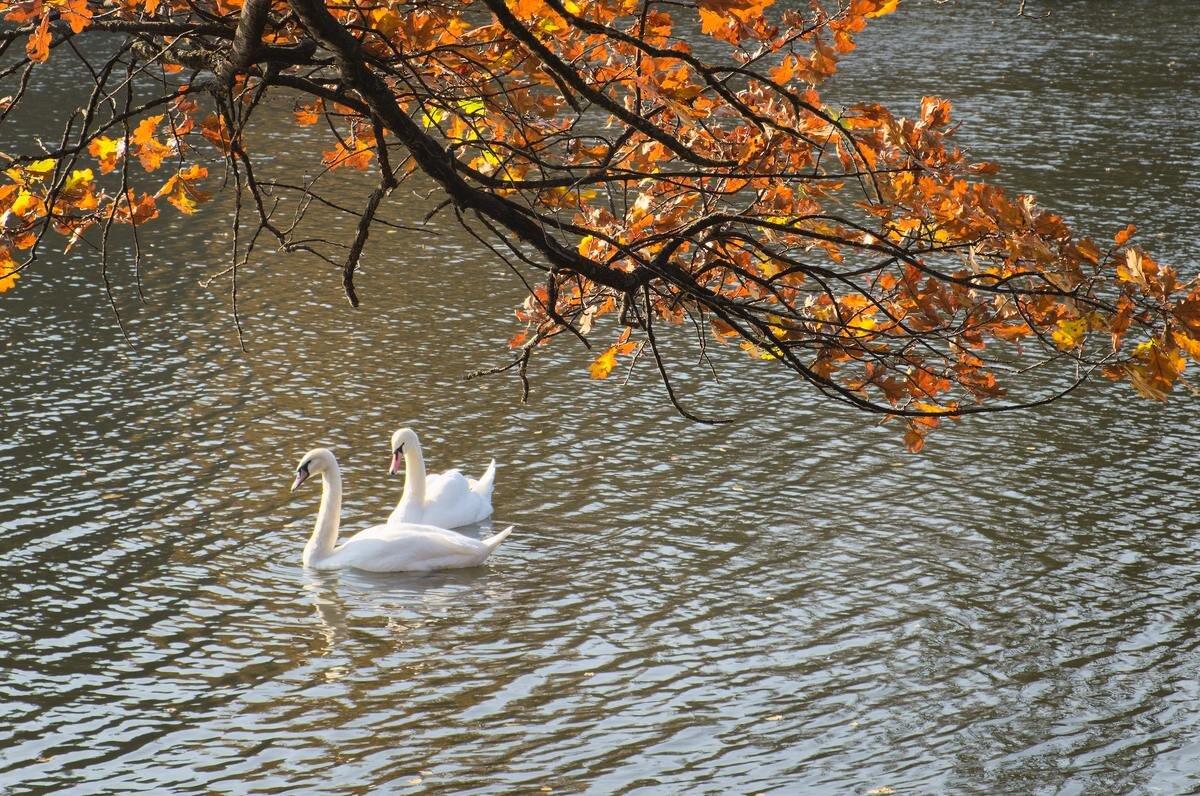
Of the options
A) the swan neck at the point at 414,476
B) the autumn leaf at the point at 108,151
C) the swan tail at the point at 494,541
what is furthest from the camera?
the swan neck at the point at 414,476

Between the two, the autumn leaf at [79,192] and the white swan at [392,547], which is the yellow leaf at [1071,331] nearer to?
the autumn leaf at [79,192]

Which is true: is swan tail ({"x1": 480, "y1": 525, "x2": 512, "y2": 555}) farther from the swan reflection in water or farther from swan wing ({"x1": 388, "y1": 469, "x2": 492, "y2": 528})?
swan wing ({"x1": 388, "y1": 469, "x2": 492, "y2": 528})

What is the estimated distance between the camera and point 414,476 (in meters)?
10.7

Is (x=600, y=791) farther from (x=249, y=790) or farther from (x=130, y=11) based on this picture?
(x=130, y=11)

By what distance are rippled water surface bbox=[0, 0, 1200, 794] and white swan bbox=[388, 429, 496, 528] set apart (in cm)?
26

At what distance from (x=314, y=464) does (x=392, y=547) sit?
38.2 inches

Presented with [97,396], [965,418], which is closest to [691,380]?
[965,418]

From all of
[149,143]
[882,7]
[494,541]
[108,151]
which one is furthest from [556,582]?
[882,7]

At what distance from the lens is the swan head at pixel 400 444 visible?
10.7m

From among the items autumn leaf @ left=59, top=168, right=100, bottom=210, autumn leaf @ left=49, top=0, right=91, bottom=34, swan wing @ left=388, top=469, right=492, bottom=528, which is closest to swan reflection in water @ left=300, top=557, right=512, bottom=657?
swan wing @ left=388, top=469, right=492, bottom=528

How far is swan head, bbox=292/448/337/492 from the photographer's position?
10.4 meters

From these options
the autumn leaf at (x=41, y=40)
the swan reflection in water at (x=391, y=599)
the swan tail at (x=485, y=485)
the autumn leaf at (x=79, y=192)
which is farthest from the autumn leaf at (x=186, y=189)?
the swan tail at (x=485, y=485)

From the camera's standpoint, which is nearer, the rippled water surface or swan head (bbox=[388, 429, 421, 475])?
the rippled water surface

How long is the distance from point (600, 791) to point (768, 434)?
5661 mm
